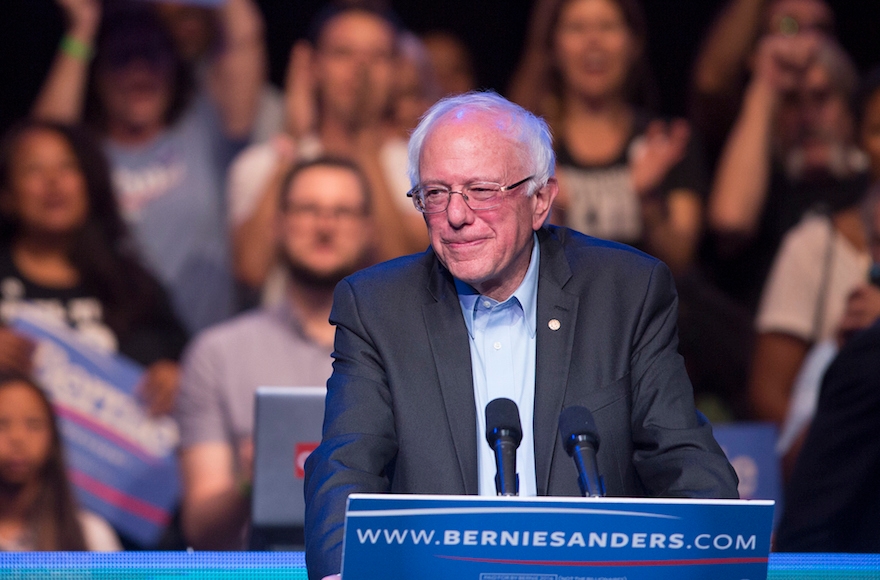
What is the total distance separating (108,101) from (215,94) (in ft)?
1.70

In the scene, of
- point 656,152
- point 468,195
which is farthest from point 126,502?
point 468,195

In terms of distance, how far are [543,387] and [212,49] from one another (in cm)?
376

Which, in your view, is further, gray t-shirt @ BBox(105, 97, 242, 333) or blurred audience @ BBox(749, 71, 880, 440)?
blurred audience @ BBox(749, 71, 880, 440)

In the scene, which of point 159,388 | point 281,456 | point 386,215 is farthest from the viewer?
point 386,215

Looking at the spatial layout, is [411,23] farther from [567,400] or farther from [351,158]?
[567,400]

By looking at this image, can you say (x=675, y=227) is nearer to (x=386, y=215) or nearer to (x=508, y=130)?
(x=386, y=215)

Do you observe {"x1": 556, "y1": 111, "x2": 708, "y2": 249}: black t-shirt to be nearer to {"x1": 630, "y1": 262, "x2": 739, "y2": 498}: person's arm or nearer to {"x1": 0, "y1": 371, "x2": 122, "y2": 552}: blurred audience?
{"x1": 0, "y1": 371, "x2": 122, "y2": 552}: blurred audience

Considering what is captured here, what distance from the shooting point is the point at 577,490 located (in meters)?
1.97

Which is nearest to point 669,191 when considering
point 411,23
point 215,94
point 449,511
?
point 411,23

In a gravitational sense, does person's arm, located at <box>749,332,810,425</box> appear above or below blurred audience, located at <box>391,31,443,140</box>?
below

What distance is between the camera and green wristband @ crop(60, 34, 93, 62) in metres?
5.08

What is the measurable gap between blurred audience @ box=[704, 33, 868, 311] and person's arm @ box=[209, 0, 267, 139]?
2442mm

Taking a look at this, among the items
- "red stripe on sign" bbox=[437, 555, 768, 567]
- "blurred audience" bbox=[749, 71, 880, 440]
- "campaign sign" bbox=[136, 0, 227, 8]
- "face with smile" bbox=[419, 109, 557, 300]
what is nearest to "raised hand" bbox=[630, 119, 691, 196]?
"blurred audience" bbox=[749, 71, 880, 440]

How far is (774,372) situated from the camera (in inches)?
206
